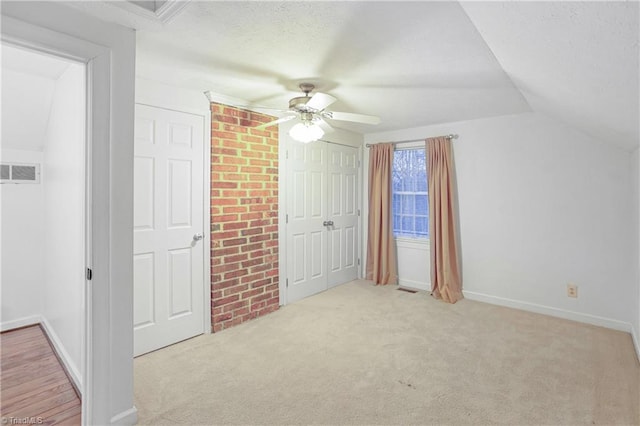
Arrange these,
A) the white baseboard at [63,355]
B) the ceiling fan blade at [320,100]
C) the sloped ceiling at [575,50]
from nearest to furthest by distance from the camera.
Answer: the sloped ceiling at [575,50] → the white baseboard at [63,355] → the ceiling fan blade at [320,100]

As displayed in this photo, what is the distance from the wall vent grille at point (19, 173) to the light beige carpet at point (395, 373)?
2.09 meters

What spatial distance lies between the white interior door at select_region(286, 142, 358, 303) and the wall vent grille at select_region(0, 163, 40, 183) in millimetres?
2464

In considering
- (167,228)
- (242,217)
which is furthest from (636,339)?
(167,228)

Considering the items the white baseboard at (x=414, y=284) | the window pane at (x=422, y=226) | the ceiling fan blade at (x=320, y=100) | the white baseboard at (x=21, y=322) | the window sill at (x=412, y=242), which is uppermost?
the ceiling fan blade at (x=320, y=100)

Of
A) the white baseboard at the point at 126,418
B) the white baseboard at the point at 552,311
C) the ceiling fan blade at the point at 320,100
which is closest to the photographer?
the white baseboard at the point at 126,418

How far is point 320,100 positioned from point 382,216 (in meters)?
2.57

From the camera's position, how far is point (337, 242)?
15.4ft

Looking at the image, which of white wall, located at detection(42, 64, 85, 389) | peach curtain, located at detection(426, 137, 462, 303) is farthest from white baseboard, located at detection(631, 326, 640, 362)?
white wall, located at detection(42, 64, 85, 389)

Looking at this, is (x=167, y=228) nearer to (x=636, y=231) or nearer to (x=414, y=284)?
(x=414, y=284)

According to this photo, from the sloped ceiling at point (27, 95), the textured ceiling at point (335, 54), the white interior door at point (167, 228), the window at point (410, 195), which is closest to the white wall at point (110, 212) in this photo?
the textured ceiling at point (335, 54)

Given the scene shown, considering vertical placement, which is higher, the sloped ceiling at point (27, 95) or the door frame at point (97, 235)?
the sloped ceiling at point (27, 95)

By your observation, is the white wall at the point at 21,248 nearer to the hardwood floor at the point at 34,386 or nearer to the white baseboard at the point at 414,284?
the hardwood floor at the point at 34,386

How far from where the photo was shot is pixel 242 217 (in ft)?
11.0

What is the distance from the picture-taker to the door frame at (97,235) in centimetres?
173
